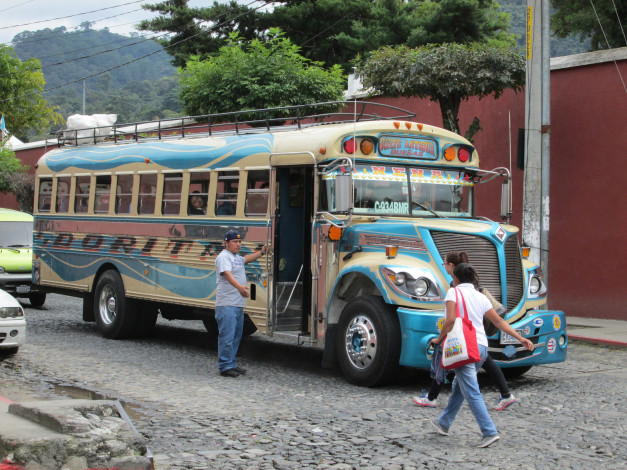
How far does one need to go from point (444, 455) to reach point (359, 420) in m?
1.23

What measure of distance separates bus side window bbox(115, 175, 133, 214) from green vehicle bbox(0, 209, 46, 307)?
12.4 feet

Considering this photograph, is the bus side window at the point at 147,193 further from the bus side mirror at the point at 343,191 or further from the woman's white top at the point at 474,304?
the woman's white top at the point at 474,304

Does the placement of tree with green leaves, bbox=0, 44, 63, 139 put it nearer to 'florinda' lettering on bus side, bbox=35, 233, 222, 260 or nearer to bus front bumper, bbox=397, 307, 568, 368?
'florinda' lettering on bus side, bbox=35, 233, 222, 260

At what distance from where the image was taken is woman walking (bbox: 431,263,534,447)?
6496mm

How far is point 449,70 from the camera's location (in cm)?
1566

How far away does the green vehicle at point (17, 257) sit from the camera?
55.2 feet

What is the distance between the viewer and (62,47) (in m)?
136

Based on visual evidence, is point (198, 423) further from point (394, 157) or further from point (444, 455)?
point (394, 157)

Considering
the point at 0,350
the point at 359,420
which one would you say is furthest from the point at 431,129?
the point at 0,350

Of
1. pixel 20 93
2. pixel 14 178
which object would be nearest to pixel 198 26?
pixel 14 178

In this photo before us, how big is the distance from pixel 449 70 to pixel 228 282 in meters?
7.62

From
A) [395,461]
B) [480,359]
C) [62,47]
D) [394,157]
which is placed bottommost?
[395,461]

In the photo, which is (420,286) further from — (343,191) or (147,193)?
(147,193)

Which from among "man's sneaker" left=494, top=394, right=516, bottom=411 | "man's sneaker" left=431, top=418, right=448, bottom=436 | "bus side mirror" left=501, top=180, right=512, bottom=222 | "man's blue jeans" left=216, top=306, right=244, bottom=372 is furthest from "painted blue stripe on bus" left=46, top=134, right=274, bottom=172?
"man's sneaker" left=431, top=418, right=448, bottom=436
